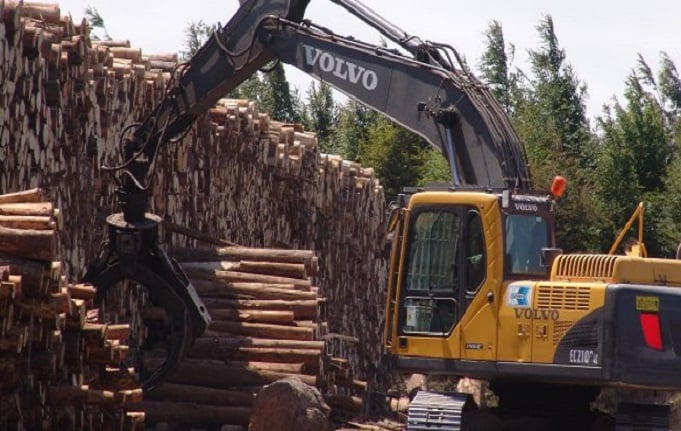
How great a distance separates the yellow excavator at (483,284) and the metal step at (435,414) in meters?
0.01

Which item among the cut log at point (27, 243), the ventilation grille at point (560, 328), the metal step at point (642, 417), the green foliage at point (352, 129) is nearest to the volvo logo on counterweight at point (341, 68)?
the ventilation grille at point (560, 328)

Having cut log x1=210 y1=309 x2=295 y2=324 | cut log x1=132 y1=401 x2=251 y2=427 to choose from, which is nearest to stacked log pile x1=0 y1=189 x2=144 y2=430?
cut log x1=132 y1=401 x2=251 y2=427

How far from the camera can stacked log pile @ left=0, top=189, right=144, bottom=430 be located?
1022 cm

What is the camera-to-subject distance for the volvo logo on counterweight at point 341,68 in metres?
15.4

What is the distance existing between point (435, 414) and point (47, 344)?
3.79 metres

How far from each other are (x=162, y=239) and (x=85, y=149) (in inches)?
102

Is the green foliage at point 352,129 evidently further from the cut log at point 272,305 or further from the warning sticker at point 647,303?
the warning sticker at point 647,303

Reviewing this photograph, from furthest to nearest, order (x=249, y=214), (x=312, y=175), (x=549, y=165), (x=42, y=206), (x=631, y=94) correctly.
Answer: (x=631, y=94) < (x=549, y=165) < (x=312, y=175) < (x=249, y=214) < (x=42, y=206)

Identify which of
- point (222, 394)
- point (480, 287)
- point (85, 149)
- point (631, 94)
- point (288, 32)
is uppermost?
point (631, 94)

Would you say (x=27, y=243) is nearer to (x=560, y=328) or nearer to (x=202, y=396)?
(x=560, y=328)

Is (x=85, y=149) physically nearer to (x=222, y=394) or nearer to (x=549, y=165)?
(x=222, y=394)

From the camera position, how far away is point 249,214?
21109 millimetres

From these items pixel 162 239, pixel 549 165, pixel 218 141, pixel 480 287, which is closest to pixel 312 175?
pixel 218 141

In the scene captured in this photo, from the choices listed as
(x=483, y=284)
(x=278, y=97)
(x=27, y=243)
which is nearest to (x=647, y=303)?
(x=483, y=284)
